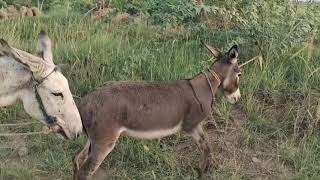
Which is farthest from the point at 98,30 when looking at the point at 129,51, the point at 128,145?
the point at 128,145

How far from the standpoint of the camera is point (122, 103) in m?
4.72

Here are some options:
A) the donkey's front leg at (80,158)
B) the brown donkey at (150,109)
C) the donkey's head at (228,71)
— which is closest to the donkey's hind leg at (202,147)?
the brown donkey at (150,109)

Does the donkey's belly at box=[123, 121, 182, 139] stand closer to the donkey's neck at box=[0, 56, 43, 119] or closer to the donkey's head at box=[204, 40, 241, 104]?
the donkey's head at box=[204, 40, 241, 104]

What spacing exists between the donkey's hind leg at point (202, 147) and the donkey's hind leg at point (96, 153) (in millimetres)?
852

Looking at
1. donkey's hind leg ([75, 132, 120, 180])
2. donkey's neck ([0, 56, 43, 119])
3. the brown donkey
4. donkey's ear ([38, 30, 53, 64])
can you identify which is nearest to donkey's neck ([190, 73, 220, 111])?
the brown donkey

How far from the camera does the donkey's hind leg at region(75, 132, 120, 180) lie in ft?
15.2

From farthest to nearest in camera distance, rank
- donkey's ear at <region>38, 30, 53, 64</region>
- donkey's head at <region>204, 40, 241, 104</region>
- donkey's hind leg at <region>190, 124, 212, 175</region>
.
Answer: donkey's head at <region>204, 40, 241, 104</region> < donkey's hind leg at <region>190, 124, 212, 175</region> < donkey's ear at <region>38, 30, 53, 64</region>

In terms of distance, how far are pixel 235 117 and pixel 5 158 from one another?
2.54m

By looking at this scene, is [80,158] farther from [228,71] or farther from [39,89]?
[228,71]

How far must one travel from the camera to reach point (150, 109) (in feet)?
16.0

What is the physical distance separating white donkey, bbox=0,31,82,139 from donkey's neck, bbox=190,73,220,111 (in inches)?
57.2

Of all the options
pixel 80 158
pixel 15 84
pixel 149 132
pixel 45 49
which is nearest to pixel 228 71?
pixel 149 132

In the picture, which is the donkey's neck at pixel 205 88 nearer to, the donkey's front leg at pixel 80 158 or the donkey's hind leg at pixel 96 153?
the donkey's hind leg at pixel 96 153

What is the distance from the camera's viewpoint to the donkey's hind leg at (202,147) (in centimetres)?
509
